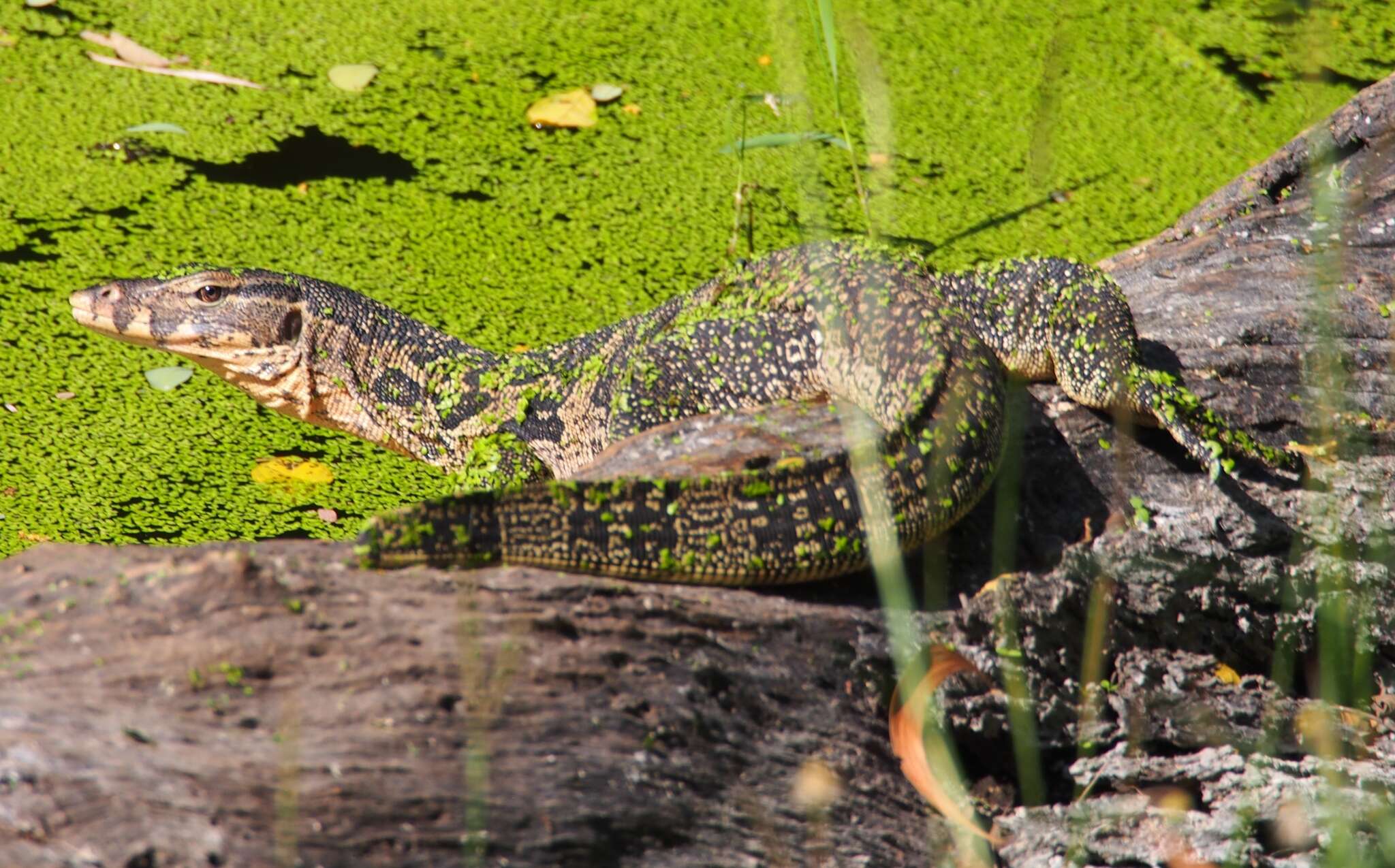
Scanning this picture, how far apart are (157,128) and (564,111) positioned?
1.98 meters

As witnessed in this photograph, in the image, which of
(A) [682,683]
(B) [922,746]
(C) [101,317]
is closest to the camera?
(A) [682,683]

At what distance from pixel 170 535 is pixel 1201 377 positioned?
11.2ft

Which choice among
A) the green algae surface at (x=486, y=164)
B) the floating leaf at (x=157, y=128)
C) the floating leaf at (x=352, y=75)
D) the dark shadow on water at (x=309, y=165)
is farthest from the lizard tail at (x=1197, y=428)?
the floating leaf at (x=157, y=128)

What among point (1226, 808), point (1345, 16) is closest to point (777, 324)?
point (1226, 808)

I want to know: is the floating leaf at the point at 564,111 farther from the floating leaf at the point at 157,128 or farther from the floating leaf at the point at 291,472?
the floating leaf at the point at 291,472

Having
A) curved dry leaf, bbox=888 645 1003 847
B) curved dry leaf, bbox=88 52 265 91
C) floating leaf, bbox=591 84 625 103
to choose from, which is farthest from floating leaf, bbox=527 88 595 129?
curved dry leaf, bbox=888 645 1003 847

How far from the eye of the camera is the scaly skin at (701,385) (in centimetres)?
240

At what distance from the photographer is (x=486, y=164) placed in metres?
5.89

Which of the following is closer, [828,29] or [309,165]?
[828,29]

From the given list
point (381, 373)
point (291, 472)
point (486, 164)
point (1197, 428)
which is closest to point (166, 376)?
point (291, 472)

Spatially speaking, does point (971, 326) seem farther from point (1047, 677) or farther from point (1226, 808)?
point (1226, 808)

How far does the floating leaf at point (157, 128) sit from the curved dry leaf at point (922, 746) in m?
4.84

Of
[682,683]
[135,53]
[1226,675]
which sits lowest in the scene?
[1226,675]

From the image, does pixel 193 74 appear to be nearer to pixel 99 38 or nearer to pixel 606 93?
pixel 99 38
